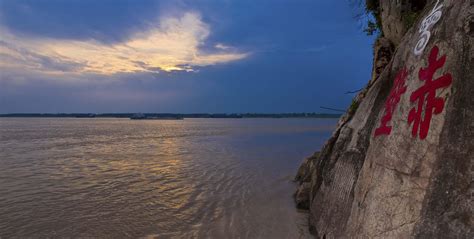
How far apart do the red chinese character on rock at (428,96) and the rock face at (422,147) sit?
0.05 ft

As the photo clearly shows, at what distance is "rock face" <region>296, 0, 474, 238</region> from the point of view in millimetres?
3256

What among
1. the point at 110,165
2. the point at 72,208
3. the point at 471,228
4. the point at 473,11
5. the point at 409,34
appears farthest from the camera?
the point at 110,165

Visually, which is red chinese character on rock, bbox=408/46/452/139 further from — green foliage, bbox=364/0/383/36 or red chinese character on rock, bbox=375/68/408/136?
green foliage, bbox=364/0/383/36

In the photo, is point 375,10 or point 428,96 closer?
point 428,96

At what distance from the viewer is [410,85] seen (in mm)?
4398

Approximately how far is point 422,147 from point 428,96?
71cm

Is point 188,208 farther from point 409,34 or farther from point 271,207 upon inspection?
point 409,34

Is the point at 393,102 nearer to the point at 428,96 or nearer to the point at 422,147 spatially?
the point at 428,96

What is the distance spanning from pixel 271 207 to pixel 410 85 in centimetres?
589

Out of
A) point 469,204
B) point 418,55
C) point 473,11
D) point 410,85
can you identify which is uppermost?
point 473,11

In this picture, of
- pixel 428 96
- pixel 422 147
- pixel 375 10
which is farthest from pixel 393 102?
pixel 375 10

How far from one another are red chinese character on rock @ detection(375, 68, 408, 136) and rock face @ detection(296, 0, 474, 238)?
0.06 feet

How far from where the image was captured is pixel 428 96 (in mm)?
3867

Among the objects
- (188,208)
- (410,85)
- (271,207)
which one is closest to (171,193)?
(188,208)
